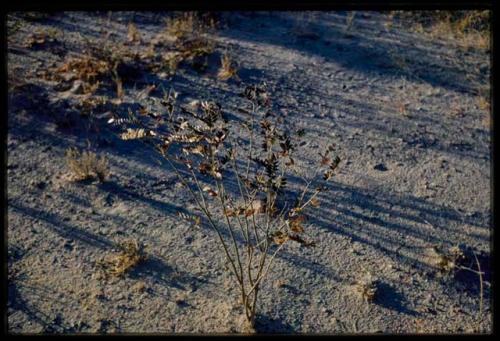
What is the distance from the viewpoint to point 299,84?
21.5 feet

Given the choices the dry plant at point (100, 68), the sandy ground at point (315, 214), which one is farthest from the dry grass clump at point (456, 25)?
the dry plant at point (100, 68)

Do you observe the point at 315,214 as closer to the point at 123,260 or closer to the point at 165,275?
the point at 165,275

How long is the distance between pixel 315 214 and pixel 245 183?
1.69 meters

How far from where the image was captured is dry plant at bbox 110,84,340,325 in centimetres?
295

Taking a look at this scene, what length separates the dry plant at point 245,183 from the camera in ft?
9.69

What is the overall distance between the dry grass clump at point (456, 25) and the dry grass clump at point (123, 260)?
6029 millimetres

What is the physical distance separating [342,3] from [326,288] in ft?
7.68

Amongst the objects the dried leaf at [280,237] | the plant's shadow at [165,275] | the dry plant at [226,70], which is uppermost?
the dry plant at [226,70]

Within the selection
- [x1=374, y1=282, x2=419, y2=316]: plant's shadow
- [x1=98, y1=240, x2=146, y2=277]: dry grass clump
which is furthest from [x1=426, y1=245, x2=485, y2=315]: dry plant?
[x1=98, y1=240, x2=146, y2=277]: dry grass clump

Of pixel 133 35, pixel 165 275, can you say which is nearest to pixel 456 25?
pixel 133 35

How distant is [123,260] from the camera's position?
408 centimetres

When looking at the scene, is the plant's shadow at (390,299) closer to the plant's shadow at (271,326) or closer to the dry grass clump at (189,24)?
the plant's shadow at (271,326)

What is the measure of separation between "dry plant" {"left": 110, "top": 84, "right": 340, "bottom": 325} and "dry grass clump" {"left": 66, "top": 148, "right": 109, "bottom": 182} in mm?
519
